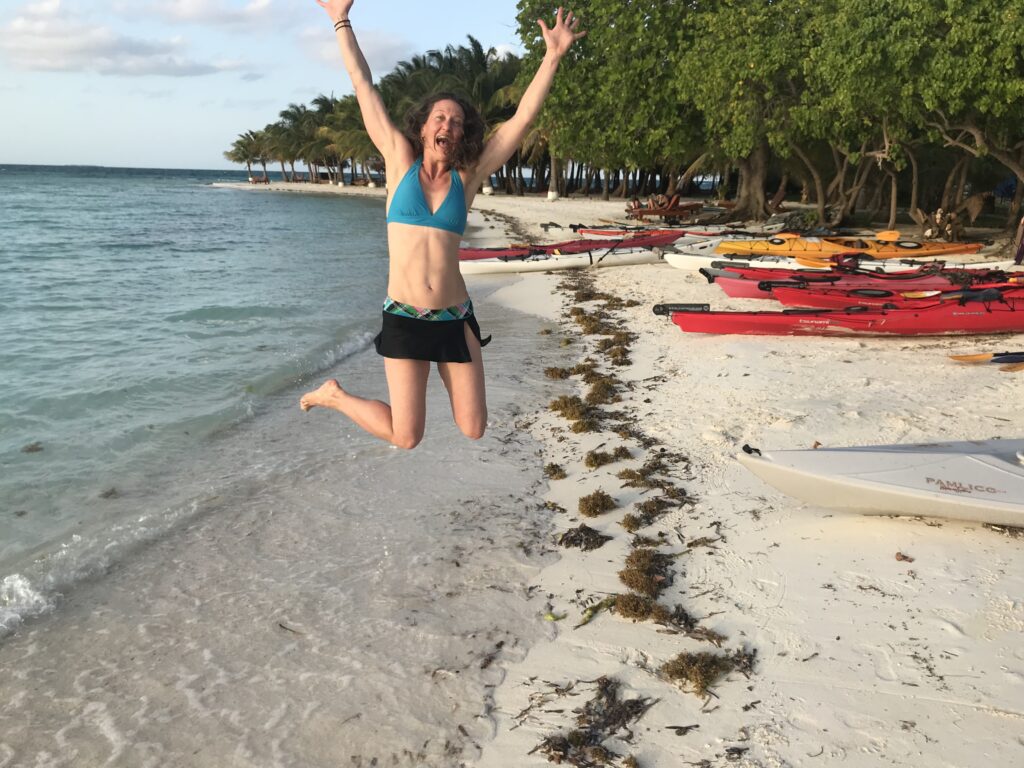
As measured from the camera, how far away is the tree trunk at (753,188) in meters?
25.8

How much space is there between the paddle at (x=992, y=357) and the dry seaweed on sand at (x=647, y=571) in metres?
5.23

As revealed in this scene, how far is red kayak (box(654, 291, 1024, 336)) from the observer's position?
934 centimetres

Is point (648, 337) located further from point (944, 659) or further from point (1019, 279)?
point (944, 659)

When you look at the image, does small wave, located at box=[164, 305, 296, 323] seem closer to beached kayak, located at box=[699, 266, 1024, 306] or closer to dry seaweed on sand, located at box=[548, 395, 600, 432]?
dry seaweed on sand, located at box=[548, 395, 600, 432]

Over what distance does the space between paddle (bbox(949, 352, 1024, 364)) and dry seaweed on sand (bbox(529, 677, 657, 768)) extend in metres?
6.31

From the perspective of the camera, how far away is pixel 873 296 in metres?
10.2

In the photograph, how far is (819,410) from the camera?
655 centimetres

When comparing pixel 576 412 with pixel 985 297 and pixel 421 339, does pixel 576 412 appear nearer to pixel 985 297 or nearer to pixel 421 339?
pixel 421 339

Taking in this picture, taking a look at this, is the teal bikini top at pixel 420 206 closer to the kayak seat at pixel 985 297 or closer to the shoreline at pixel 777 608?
the shoreline at pixel 777 608

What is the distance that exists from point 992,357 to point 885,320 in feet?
5.75

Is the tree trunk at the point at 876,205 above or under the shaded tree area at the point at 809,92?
under

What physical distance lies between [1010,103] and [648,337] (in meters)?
9.29

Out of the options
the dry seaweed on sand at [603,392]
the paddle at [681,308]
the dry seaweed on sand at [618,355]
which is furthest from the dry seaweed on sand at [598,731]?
the paddle at [681,308]

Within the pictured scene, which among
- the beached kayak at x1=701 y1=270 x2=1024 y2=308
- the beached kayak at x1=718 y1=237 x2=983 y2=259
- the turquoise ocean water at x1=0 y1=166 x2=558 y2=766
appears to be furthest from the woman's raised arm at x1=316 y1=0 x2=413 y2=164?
the beached kayak at x1=718 y1=237 x2=983 y2=259
